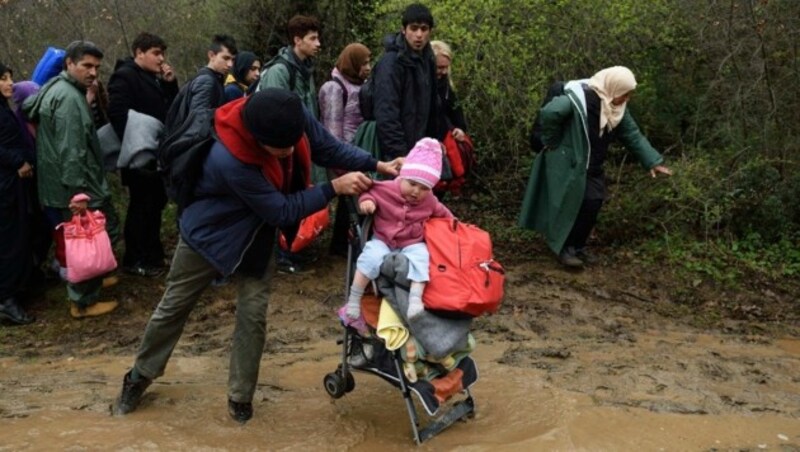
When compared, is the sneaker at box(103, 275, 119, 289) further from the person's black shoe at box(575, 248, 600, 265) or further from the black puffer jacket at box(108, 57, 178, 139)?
the person's black shoe at box(575, 248, 600, 265)

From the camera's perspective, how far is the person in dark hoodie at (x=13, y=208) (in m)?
5.93

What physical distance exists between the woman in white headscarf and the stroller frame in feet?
9.97

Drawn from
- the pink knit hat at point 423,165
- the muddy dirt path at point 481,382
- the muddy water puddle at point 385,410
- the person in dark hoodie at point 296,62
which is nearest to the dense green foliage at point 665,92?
the muddy dirt path at point 481,382

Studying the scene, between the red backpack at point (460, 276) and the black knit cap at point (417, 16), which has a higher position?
the black knit cap at point (417, 16)

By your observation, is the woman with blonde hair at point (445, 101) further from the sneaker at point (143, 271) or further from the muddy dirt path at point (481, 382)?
the sneaker at point (143, 271)

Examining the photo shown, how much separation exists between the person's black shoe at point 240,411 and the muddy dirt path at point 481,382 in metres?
0.07

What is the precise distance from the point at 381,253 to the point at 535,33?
4635 mm

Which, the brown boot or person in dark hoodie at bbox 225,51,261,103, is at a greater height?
person in dark hoodie at bbox 225,51,261,103

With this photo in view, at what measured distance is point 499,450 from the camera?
12.2 feet

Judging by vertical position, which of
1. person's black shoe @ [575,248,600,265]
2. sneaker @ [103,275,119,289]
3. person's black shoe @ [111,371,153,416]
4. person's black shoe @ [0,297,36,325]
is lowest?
person's black shoe @ [0,297,36,325]

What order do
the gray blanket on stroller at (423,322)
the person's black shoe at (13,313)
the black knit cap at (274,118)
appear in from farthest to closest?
the person's black shoe at (13,313)
the gray blanket on stroller at (423,322)
the black knit cap at (274,118)

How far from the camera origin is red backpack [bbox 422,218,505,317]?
144 inches

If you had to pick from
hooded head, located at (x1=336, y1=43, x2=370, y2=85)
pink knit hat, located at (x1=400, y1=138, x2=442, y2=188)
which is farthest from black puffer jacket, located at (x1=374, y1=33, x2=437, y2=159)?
pink knit hat, located at (x1=400, y1=138, x2=442, y2=188)

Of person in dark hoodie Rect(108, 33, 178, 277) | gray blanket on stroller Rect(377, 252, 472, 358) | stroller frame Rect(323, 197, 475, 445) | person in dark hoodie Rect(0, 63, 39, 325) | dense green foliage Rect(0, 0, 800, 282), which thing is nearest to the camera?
gray blanket on stroller Rect(377, 252, 472, 358)
